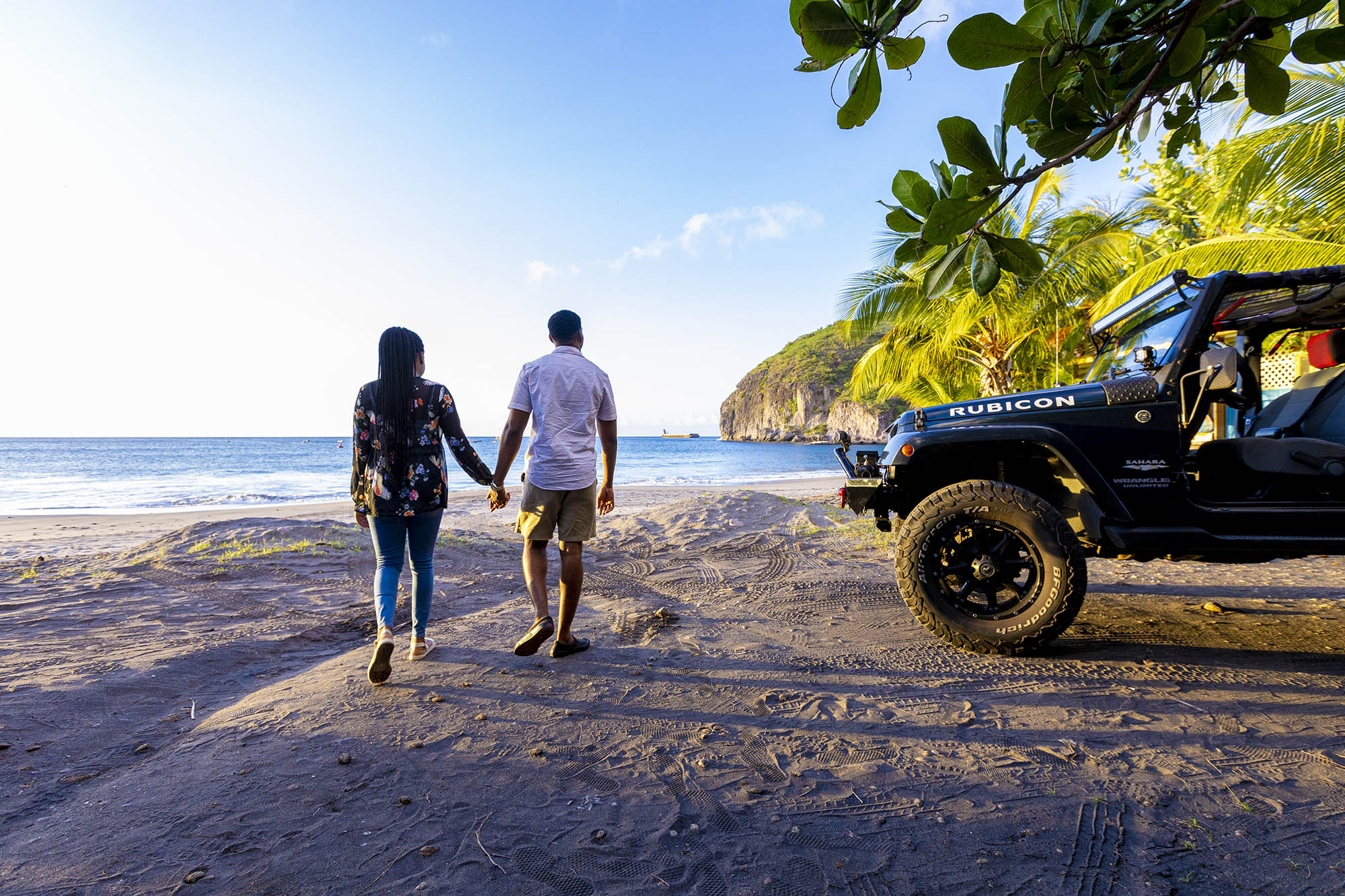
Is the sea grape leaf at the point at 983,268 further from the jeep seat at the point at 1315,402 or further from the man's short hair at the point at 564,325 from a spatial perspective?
the jeep seat at the point at 1315,402

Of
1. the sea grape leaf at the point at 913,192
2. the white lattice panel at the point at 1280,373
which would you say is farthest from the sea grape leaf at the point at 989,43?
the white lattice panel at the point at 1280,373

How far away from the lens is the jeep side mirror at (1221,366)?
131 inches

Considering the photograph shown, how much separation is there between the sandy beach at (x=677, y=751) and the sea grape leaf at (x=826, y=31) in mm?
2347

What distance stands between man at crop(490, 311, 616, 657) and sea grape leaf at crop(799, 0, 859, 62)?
7.52 ft

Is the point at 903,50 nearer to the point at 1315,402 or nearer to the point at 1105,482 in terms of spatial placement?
the point at 1105,482

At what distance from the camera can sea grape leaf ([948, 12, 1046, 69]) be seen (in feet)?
5.08

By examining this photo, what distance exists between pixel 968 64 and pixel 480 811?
2774 mm

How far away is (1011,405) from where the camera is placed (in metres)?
3.73

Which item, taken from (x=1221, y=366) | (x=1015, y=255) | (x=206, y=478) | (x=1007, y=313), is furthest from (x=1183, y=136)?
(x=206, y=478)

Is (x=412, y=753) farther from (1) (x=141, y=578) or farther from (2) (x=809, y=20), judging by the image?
(1) (x=141, y=578)

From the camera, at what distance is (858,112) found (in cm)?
175

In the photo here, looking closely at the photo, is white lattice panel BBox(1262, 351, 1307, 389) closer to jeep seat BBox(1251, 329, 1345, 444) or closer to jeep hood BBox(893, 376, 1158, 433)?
jeep seat BBox(1251, 329, 1345, 444)

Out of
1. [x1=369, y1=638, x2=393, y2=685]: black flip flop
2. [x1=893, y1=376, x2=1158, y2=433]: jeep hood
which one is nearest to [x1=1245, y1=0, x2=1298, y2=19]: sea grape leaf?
[x1=893, y1=376, x2=1158, y2=433]: jeep hood

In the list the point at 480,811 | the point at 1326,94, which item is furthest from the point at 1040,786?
the point at 1326,94
